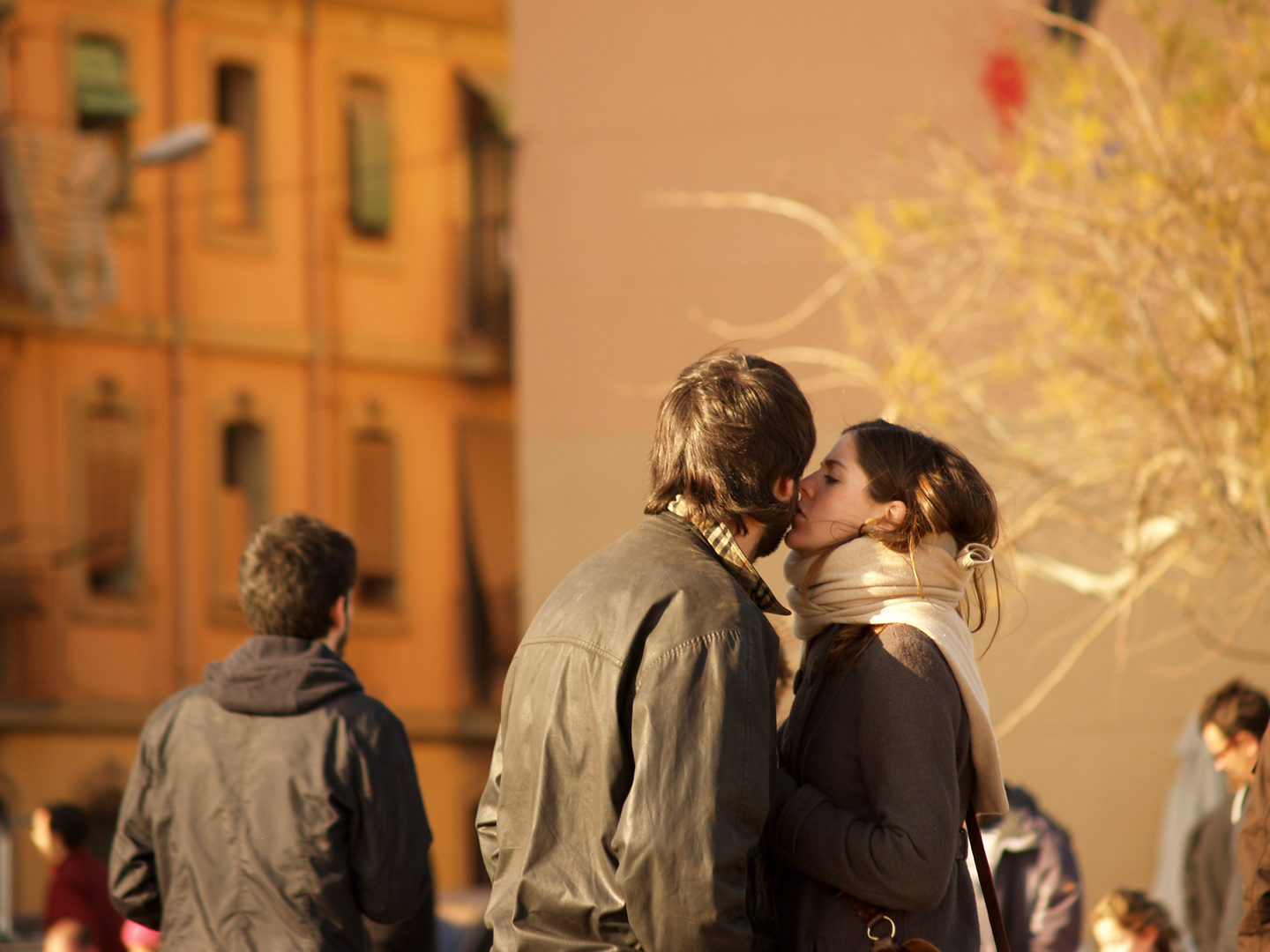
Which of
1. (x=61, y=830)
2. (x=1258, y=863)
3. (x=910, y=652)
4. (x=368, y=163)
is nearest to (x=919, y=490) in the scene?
(x=910, y=652)

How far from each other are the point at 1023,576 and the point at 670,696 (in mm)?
5926

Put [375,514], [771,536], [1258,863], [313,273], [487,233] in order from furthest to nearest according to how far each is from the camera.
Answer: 1. [487,233]
2. [375,514]
3. [313,273]
4. [1258,863]
5. [771,536]

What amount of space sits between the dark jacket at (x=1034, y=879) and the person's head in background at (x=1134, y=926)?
0.32 m

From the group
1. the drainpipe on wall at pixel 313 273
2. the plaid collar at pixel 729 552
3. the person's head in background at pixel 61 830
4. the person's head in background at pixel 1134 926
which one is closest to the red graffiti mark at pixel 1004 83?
the person's head in background at pixel 1134 926

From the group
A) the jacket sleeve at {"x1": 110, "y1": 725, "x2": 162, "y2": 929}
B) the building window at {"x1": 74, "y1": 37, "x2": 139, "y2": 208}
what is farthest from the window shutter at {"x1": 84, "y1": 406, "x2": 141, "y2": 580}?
the jacket sleeve at {"x1": 110, "y1": 725, "x2": 162, "y2": 929}

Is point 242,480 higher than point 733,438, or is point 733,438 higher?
point 733,438

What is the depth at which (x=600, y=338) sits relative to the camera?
42.0 feet

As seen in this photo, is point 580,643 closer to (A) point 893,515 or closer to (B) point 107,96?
(A) point 893,515

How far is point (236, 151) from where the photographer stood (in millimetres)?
17297

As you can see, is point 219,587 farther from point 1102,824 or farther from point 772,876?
point 772,876

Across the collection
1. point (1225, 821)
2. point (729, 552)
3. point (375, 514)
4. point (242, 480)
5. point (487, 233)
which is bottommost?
point (375, 514)

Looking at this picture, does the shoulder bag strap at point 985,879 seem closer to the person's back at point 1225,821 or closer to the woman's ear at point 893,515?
the woman's ear at point 893,515

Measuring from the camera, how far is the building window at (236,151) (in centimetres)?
1709

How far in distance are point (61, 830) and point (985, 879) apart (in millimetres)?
4656
